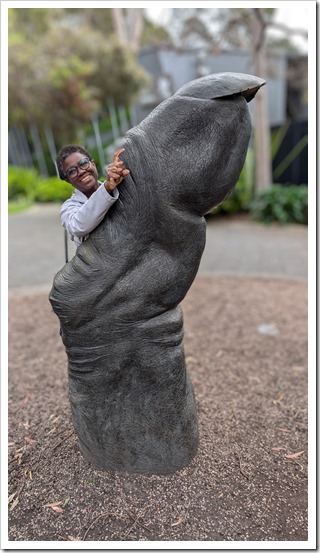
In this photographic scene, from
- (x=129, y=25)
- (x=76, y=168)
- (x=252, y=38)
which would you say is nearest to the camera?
(x=76, y=168)

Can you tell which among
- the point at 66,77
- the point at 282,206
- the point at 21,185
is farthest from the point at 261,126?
the point at 21,185

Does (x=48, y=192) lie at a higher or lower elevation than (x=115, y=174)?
lower

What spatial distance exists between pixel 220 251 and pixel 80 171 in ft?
21.2

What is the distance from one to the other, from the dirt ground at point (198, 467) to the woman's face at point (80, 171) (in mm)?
1571

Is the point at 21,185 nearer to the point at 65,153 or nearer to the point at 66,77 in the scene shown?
the point at 66,77

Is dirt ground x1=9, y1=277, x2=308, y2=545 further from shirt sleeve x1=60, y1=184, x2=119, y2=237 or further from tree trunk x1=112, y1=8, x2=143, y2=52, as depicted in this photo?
tree trunk x1=112, y1=8, x2=143, y2=52

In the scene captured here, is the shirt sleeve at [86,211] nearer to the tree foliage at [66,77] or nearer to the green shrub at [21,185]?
the green shrub at [21,185]

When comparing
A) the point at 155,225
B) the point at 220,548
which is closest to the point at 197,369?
the point at 220,548

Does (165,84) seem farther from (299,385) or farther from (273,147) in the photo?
(299,385)

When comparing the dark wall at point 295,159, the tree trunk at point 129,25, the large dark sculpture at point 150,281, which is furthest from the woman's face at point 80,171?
the tree trunk at point 129,25

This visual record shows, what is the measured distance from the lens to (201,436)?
277 centimetres

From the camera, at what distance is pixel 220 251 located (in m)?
8.44

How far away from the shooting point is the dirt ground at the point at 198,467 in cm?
221

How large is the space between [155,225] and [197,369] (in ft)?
6.87
